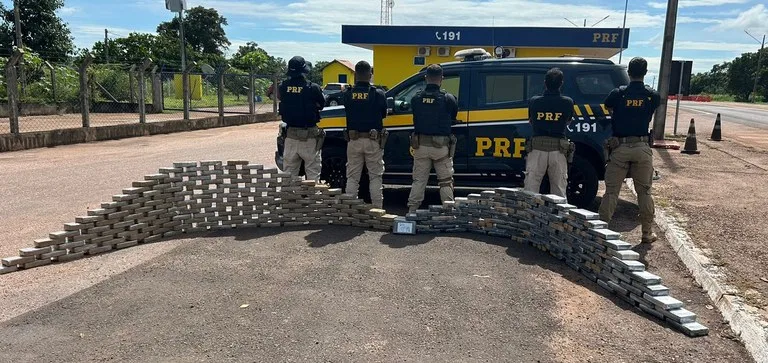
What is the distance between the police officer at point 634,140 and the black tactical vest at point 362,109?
2619 millimetres

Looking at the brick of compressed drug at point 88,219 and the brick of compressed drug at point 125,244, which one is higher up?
the brick of compressed drug at point 88,219

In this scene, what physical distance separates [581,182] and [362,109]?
307 cm

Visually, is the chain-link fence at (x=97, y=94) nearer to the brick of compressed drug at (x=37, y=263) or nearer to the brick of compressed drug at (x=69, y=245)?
the brick of compressed drug at (x=69, y=245)

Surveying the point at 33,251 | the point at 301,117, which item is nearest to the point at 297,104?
the point at 301,117

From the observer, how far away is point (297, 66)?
681 centimetres

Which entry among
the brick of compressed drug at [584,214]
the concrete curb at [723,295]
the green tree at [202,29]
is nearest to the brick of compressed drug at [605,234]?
the brick of compressed drug at [584,214]

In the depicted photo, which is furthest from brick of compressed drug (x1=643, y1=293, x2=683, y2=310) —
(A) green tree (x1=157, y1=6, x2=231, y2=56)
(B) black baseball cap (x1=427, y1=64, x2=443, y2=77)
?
(A) green tree (x1=157, y1=6, x2=231, y2=56)

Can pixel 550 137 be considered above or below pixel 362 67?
below

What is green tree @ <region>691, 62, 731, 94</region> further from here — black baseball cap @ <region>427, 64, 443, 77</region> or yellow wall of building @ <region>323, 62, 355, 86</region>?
black baseball cap @ <region>427, 64, 443, 77</region>

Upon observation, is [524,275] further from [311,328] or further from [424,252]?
[311,328]

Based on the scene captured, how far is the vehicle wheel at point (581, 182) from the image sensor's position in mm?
7320

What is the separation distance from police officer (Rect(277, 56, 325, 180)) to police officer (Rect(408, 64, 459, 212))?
4.09 feet

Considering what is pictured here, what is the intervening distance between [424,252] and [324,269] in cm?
106

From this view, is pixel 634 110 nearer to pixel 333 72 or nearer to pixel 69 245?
pixel 69 245
